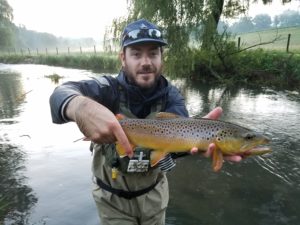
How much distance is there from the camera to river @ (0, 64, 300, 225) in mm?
5547

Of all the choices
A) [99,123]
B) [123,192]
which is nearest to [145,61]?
[123,192]

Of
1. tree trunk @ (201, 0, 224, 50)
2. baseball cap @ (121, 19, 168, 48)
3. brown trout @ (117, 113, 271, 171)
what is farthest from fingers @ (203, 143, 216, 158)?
tree trunk @ (201, 0, 224, 50)

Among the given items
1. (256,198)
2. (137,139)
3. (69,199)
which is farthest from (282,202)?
(137,139)

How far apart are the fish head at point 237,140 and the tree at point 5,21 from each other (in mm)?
53661

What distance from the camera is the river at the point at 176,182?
555cm

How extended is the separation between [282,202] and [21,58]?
51698 mm

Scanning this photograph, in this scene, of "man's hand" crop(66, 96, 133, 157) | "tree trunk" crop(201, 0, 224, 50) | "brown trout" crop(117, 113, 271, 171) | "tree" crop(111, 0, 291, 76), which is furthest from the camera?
"tree trunk" crop(201, 0, 224, 50)

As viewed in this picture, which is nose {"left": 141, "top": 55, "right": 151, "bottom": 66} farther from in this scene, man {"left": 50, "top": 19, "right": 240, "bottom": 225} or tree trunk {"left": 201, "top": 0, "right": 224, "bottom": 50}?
tree trunk {"left": 201, "top": 0, "right": 224, "bottom": 50}

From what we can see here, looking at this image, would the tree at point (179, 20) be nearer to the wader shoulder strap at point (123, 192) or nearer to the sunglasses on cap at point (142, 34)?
the sunglasses on cap at point (142, 34)

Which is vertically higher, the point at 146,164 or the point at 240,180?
the point at 146,164

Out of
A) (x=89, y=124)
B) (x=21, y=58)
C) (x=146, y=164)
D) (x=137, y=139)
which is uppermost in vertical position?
(x=89, y=124)

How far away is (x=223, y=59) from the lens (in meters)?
19.5

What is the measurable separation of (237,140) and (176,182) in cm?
410

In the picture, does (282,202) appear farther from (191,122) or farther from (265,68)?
(265,68)
